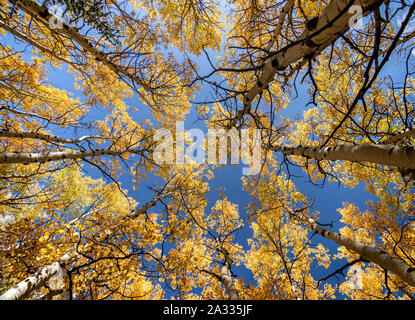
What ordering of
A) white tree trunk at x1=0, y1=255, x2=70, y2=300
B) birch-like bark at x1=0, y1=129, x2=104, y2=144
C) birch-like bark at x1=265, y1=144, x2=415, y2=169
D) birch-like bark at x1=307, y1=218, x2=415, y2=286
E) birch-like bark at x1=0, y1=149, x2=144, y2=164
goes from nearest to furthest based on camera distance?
birch-like bark at x1=265, y1=144, x2=415, y2=169 → birch-like bark at x1=307, y1=218, x2=415, y2=286 → white tree trunk at x1=0, y1=255, x2=70, y2=300 → birch-like bark at x1=0, y1=149, x2=144, y2=164 → birch-like bark at x1=0, y1=129, x2=104, y2=144

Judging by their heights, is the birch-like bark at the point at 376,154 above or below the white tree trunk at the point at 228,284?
above

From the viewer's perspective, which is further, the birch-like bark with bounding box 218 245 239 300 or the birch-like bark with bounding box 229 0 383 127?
the birch-like bark with bounding box 218 245 239 300

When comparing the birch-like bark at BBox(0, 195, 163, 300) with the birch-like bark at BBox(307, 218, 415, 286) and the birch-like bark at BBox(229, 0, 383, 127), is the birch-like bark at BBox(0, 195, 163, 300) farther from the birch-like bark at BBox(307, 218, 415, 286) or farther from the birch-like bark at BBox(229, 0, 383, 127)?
the birch-like bark at BBox(307, 218, 415, 286)

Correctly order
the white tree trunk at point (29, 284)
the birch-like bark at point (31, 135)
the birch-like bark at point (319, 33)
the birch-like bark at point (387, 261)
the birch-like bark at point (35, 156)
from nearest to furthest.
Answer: the birch-like bark at point (319, 33), the birch-like bark at point (387, 261), the white tree trunk at point (29, 284), the birch-like bark at point (35, 156), the birch-like bark at point (31, 135)

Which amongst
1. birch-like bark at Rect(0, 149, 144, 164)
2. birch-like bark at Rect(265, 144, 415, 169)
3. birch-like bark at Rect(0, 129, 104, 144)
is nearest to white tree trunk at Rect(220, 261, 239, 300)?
birch-like bark at Rect(265, 144, 415, 169)

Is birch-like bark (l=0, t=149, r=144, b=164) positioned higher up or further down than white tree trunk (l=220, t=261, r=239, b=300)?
higher up

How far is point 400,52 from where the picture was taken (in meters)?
3.89

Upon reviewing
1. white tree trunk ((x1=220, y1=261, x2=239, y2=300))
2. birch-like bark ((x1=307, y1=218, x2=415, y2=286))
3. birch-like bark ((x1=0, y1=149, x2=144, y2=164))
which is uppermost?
birch-like bark ((x1=0, y1=149, x2=144, y2=164))

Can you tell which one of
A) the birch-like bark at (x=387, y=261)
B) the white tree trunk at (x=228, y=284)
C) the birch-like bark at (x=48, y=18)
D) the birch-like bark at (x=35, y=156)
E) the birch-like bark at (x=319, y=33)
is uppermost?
→ the birch-like bark at (x=48, y=18)

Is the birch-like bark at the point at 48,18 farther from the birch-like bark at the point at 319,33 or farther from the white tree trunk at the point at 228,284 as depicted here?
the white tree trunk at the point at 228,284

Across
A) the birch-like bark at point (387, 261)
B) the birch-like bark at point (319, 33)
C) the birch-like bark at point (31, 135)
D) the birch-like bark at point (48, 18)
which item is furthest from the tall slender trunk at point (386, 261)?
the birch-like bark at point (31, 135)

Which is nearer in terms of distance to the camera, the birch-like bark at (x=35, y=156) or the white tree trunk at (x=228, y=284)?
the birch-like bark at (x=35, y=156)

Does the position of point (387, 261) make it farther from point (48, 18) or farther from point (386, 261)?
point (48, 18)
